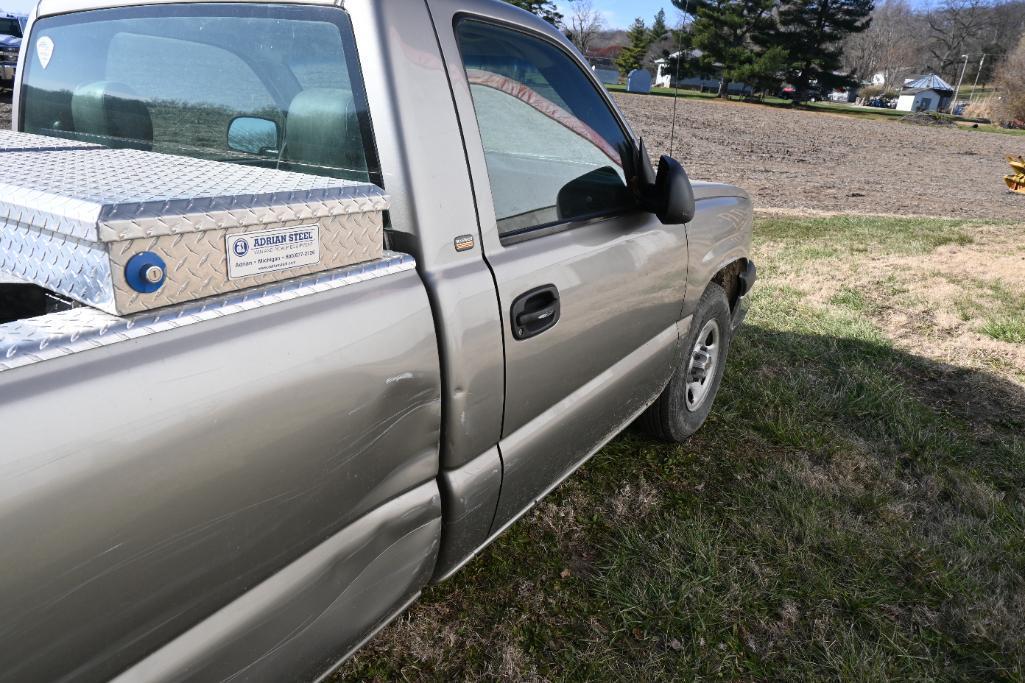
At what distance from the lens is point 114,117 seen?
2227 mm

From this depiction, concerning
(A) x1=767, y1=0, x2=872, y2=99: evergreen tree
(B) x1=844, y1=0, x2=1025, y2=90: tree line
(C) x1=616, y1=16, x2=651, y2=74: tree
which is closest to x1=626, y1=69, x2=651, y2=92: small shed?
(A) x1=767, y1=0, x2=872, y2=99: evergreen tree

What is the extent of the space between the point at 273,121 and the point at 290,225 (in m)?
0.67

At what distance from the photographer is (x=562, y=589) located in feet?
8.45

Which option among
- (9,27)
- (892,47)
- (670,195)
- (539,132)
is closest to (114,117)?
(539,132)

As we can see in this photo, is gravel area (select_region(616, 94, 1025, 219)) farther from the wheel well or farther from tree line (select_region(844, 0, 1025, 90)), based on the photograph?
tree line (select_region(844, 0, 1025, 90))

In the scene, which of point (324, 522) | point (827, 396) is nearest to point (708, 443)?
point (827, 396)

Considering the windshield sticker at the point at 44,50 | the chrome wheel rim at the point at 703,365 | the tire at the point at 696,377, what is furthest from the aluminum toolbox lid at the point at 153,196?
the chrome wheel rim at the point at 703,365

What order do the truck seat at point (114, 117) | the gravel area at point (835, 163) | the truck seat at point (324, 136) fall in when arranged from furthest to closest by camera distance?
the gravel area at point (835, 163) < the truck seat at point (114, 117) < the truck seat at point (324, 136)

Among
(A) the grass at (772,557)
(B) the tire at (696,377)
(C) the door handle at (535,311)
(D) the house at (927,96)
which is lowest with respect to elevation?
(D) the house at (927,96)

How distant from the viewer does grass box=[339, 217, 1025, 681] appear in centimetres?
230

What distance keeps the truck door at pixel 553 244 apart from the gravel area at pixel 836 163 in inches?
373

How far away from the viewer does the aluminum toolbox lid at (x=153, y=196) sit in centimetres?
112

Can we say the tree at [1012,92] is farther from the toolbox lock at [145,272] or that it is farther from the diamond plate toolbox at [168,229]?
the toolbox lock at [145,272]

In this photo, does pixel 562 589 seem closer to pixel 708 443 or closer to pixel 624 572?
pixel 624 572
